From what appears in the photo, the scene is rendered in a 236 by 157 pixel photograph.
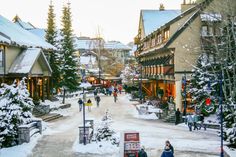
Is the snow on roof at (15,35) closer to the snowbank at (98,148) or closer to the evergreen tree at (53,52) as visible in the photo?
the evergreen tree at (53,52)

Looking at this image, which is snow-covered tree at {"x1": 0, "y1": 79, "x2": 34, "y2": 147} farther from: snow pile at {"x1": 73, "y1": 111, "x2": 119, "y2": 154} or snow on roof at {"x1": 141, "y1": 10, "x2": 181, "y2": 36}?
snow on roof at {"x1": 141, "y1": 10, "x2": 181, "y2": 36}

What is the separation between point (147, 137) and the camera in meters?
25.5

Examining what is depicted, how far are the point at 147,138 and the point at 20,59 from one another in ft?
54.9

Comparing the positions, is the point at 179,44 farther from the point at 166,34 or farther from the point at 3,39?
the point at 3,39

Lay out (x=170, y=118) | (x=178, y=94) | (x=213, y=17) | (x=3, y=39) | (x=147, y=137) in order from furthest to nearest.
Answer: (x=178, y=94) → (x=170, y=118) → (x=3, y=39) → (x=147, y=137) → (x=213, y=17)

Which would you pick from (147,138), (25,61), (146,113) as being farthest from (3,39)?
(147,138)

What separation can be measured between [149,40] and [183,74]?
587 inches

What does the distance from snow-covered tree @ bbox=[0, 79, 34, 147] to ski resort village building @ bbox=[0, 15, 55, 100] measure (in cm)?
977

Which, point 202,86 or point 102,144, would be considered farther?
point 202,86

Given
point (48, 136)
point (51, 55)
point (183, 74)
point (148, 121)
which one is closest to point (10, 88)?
point (48, 136)

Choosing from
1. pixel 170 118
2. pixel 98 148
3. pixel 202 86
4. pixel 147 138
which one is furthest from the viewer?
pixel 170 118

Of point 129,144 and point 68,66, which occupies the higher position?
point 68,66

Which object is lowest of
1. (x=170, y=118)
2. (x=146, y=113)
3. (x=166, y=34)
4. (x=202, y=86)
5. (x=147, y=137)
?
(x=147, y=137)

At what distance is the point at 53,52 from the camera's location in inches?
1908
